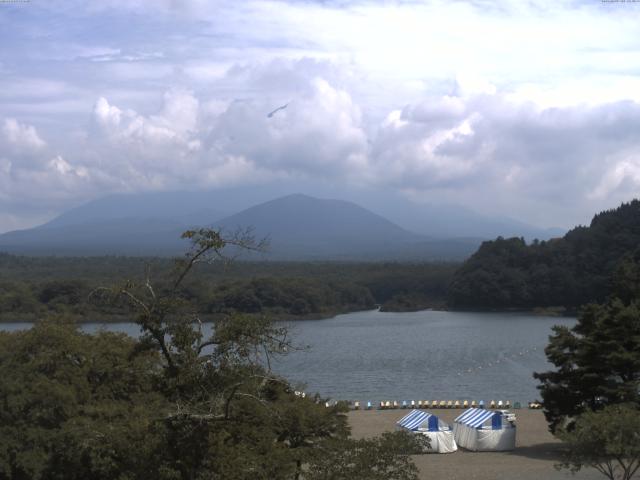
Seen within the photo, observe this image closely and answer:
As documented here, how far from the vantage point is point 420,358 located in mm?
36344

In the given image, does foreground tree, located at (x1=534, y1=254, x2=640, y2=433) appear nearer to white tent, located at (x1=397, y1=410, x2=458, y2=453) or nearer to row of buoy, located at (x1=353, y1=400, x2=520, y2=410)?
white tent, located at (x1=397, y1=410, x2=458, y2=453)

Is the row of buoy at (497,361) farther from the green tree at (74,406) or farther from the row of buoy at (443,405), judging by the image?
the green tree at (74,406)

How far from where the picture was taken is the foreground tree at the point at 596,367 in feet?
52.6

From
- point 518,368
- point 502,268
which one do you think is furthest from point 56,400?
point 502,268

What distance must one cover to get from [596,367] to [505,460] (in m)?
2.47

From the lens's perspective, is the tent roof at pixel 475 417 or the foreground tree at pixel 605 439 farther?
the tent roof at pixel 475 417

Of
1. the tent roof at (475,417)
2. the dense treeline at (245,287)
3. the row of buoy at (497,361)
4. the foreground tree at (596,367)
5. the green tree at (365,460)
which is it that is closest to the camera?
the green tree at (365,460)

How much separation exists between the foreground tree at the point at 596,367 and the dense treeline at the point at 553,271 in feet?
141

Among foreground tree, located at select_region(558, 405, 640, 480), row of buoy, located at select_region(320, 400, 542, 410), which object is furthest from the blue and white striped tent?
row of buoy, located at select_region(320, 400, 542, 410)

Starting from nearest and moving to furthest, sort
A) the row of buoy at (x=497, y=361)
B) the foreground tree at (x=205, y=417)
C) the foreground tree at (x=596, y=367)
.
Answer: the foreground tree at (x=205, y=417)
the foreground tree at (x=596, y=367)
the row of buoy at (x=497, y=361)

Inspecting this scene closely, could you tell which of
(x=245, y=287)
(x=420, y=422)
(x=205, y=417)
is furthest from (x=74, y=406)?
(x=245, y=287)

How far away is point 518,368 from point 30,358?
2320 cm

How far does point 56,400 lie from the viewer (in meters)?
12.1

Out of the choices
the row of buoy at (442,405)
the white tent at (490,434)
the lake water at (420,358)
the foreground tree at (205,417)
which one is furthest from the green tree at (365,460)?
the row of buoy at (442,405)
